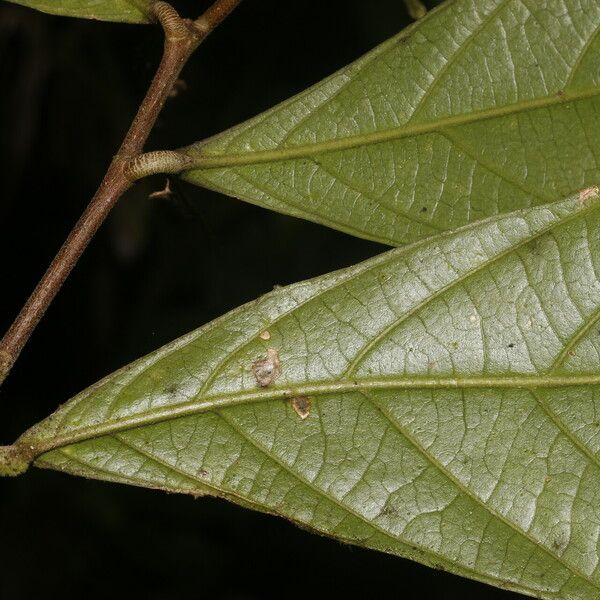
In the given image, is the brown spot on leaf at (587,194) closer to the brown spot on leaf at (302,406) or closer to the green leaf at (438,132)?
the green leaf at (438,132)

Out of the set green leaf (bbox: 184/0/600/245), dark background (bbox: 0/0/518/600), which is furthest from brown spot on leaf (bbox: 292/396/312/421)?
dark background (bbox: 0/0/518/600)

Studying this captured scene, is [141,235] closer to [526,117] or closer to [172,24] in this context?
[172,24]

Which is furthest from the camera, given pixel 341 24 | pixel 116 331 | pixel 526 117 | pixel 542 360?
pixel 116 331

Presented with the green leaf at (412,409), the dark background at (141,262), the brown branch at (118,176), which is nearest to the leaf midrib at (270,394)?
the green leaf at (412,409)

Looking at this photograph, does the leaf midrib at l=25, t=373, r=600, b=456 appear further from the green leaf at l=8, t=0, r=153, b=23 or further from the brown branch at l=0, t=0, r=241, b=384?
the green leaf at l=8, t=0, r=153, b=23

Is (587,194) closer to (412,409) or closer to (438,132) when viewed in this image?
(438,132)

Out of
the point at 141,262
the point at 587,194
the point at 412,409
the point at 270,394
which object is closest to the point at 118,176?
the point at 270,394

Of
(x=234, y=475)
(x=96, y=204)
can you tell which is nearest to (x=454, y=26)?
(x=96, y=204)
